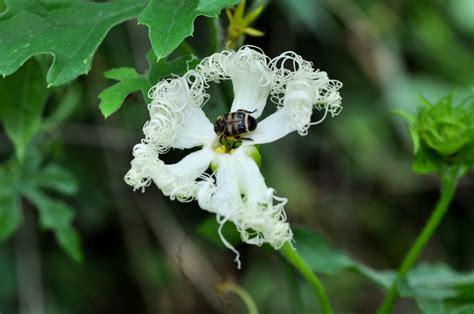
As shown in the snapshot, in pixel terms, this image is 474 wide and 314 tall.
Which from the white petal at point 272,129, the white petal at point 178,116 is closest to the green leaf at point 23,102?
the white petal at point 178,116

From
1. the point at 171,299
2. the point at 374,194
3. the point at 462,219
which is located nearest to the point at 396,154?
the point at 374,194

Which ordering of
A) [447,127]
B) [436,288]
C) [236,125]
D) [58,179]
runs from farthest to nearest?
[58,179] < [436,288] < [447,127] < [236,125]

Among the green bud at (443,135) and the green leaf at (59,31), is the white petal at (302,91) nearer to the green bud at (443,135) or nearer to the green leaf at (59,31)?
the green bud at (443,135)

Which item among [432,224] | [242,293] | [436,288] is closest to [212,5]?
[432,224]

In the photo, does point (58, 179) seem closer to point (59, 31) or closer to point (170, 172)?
point (59, 31)

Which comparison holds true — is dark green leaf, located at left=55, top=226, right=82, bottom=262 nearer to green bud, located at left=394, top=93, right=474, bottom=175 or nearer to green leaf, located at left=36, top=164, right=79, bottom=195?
green leaf, located at left=36, top=164, right=79, bottom=195

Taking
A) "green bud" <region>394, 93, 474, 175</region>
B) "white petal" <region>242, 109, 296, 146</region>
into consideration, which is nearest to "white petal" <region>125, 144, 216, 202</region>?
"white petal" <region>242, 109, 296, 146</region>

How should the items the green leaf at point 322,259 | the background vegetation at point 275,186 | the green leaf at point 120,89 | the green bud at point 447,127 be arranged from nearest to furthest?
1. the green leaf at point 120,89
2. the green bud at point 447,127
3. the green leaf at point 322,259
4. the background vegetation at point 275,186
